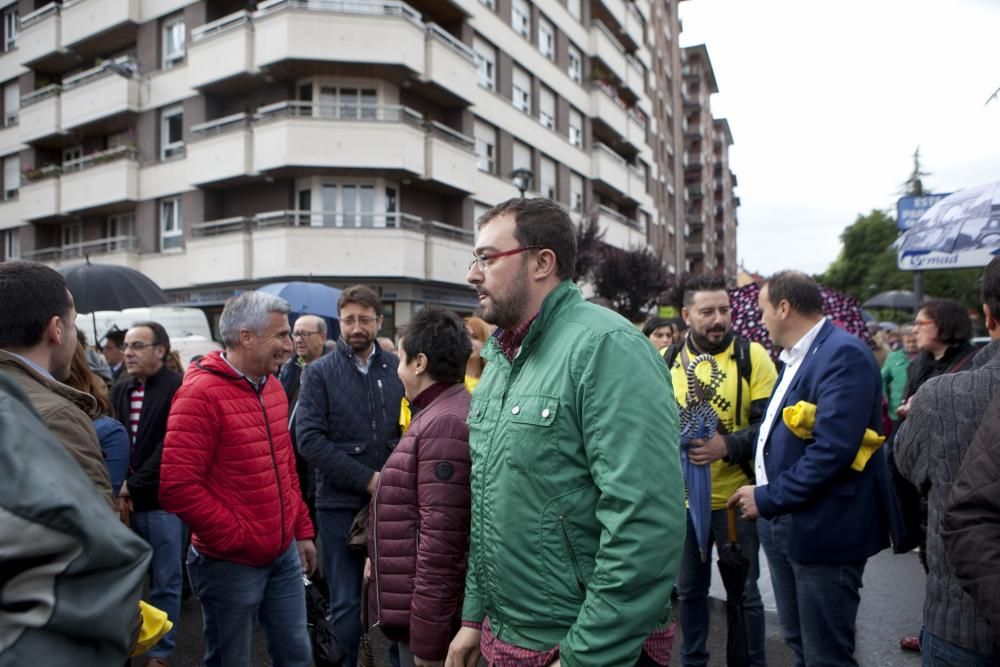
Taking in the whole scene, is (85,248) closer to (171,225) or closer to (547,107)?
(171,225)

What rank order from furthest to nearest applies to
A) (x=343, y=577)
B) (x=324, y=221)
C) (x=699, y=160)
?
1. (x=699, y=160)
2. (x=324, y=221)
3. (x=343, y=577)

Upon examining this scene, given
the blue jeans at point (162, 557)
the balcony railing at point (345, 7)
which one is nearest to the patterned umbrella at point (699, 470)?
the blue jeans at point (162, 557)

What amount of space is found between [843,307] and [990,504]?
3741mm

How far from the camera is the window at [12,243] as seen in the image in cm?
2630

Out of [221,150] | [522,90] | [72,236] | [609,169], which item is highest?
[522,90]

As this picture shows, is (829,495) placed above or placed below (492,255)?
below

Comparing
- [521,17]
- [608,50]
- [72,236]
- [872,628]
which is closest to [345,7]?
[521,17]

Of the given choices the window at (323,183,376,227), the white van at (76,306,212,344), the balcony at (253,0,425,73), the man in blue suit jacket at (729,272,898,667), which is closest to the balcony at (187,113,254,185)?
the balcony at (253,0,425,73)

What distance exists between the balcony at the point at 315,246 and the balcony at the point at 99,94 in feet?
17.1

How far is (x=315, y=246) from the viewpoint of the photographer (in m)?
18.8

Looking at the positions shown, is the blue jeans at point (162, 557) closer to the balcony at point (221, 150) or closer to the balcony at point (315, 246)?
the balcony at point (315, 246)

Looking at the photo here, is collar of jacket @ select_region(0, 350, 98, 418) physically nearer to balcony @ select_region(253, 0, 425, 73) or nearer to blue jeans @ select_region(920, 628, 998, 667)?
blue jeans @ select_region(920, 628, 998, 667)

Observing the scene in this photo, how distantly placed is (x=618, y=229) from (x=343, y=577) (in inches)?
1140

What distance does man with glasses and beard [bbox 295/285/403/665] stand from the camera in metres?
3.88
